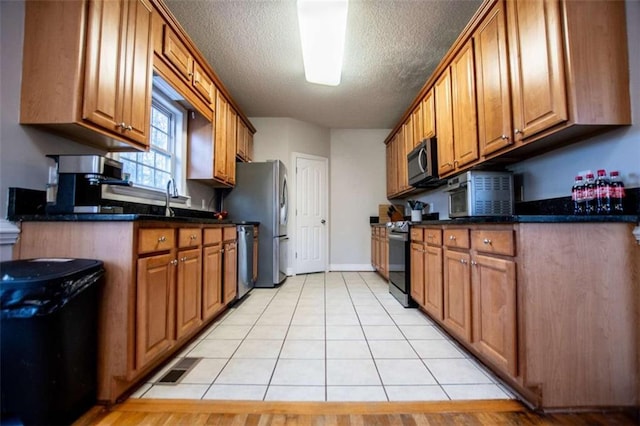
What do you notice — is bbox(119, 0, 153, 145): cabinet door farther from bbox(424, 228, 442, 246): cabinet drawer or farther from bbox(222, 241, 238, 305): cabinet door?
bbox(424, 228, 442, 246): cabinet drawer

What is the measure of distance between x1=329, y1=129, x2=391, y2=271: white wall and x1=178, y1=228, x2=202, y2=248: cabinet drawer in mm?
3429

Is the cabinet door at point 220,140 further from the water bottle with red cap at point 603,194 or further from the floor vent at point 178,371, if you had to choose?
the water bottle with red cap at point 603,194

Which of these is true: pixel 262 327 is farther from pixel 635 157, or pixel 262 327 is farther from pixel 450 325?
pixel 635 157

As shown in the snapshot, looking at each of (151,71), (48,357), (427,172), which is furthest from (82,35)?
(427,172)

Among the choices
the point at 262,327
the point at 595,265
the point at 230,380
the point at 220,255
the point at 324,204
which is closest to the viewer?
the point at 595,265

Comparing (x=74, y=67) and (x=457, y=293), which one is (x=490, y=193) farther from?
(x=74, y=67)

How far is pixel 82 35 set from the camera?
1.45 meters

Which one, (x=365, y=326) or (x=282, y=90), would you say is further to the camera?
(x=282, y=90)

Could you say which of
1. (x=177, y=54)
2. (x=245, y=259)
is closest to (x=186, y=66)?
(x=177, y=54)

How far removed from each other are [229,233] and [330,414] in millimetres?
1996

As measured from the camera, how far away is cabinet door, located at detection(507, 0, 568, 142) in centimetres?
148

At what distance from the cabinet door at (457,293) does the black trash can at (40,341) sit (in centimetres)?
204

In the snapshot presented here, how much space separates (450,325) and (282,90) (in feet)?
11.3

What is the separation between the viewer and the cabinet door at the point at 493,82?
190cm
